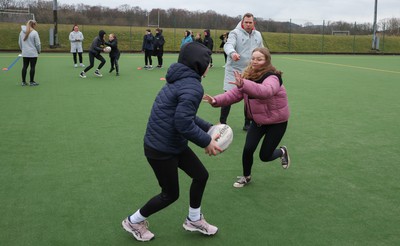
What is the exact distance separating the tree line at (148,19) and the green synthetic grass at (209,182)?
36.3 m

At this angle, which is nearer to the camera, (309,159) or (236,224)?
(236,224)

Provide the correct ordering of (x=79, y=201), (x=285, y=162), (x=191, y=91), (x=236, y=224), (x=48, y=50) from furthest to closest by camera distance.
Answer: (x=48, y=50) → (x=285, y=162) → (x=79, y=201) → (x=236, y=224) → (x=191, y=91)

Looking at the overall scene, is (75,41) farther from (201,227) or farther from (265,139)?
(201,227)

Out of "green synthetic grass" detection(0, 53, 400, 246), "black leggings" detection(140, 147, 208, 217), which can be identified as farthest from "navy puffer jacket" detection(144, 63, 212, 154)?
"green synthetic grass" detection(0, 53, 400, 246)

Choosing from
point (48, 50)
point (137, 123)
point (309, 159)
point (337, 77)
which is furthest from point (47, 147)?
point (48, 50)

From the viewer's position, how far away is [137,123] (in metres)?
8.09

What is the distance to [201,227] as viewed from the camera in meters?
3.73

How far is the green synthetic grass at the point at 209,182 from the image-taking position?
12.5 feet

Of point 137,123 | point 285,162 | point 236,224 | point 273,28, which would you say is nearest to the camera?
point 236,224

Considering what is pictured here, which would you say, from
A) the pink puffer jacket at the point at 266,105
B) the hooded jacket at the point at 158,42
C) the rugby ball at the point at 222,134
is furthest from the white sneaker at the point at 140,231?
the hooded jacket at the point at 158,42

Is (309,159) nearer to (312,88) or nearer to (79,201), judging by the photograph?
(79,201)

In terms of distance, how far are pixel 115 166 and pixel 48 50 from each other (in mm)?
26757

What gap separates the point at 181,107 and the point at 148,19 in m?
45.8

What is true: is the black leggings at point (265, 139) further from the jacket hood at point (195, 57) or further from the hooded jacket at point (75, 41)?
the hooded jacket at point (75, 41)
